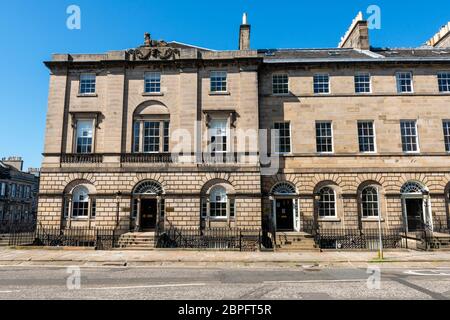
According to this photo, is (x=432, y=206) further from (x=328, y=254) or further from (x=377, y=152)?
(x=328, y=254)

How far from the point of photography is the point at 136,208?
23.3 meters

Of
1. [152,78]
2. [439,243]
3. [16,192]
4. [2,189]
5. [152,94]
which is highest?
[152,78]

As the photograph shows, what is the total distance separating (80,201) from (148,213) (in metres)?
4.95

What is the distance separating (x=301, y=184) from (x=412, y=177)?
8.02 metres

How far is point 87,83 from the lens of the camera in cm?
2505

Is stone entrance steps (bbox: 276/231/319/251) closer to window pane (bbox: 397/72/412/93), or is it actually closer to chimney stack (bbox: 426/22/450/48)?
window pane (bbox: 397/72/412/93)

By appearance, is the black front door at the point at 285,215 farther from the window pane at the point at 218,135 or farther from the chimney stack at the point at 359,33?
the chimney stack at the point at 359,33

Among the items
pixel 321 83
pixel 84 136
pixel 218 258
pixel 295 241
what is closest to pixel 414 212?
pixel 295 241

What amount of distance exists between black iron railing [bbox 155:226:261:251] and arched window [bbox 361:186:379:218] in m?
7.95

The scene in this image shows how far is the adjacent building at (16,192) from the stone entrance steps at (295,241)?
2214 inches

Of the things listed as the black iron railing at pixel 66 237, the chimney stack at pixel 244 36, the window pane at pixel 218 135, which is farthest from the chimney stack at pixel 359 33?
the black iron railing at pixel 66 237

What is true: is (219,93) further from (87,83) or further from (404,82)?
(404,82)

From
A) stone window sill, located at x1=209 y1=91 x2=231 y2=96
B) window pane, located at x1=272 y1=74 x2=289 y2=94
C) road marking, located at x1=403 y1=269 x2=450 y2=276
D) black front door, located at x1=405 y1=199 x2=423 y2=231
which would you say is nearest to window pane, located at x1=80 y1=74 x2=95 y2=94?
stone window sill, located at x1=209 y1=91 x2=231 y2=96
